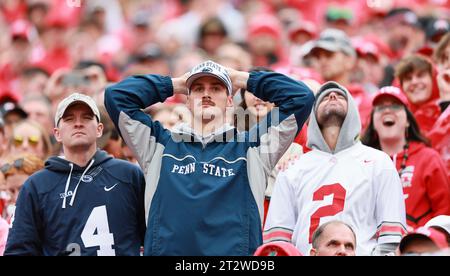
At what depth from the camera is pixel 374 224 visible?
933 centimetres

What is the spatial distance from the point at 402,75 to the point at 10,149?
11.3 feet

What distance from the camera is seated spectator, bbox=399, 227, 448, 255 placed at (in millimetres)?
8374

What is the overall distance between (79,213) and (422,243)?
2188 millimetres

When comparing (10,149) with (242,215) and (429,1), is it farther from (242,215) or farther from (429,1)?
(429,1)

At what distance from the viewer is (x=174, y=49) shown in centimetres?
1775

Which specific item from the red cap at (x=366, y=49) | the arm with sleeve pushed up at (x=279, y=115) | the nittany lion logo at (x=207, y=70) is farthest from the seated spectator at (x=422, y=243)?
the red cap at (x=366, y=49)

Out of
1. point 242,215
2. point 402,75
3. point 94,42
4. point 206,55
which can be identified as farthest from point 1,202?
point 94,42

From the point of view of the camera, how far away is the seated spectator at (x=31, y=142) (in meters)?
11.8

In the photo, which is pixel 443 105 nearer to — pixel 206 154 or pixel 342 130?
pixel 342 130

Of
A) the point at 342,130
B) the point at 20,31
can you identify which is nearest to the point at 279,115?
the point at 342,130

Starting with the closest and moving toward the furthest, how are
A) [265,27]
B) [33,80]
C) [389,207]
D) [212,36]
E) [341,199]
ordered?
1. [389,207]
2. [341,199]
3. [33,80]
4. [265,27]
5. [212,36]

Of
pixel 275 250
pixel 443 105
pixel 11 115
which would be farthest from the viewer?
pixel 11 115

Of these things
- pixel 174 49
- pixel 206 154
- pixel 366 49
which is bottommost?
pixel 206 154
